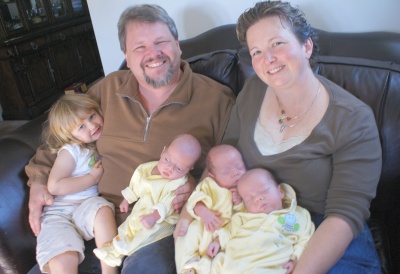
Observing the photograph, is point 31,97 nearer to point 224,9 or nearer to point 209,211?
point 224,9

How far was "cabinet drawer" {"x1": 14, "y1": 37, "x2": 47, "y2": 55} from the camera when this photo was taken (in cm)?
380

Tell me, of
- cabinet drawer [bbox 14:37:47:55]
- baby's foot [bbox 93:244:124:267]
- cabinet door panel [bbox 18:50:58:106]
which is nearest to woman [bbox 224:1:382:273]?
baby's foot [bbox 93:244:124:267]

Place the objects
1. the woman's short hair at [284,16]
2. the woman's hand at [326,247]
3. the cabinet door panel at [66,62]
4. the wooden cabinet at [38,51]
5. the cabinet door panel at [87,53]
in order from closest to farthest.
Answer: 1. the woman's hand at [326,247]
2. the woman's short hair at [284,16]
3. the wooden cabinet at [38,51]
4. the cabinet door panel at [66,62]
5. the cabinet door panel at [87,53]

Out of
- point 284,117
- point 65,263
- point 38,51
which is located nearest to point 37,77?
point 38,51

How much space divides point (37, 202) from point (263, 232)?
0.99m

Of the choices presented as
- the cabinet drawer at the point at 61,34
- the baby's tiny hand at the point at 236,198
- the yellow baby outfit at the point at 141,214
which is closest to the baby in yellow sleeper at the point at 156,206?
the yellow baby outfit at the point at 141,214

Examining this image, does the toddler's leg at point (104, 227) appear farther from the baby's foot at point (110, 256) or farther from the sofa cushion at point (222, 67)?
the sofa cushion at point (222, 67)

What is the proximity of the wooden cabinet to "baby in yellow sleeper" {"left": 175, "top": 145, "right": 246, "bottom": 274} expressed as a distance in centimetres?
349

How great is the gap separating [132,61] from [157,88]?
6.7 inches

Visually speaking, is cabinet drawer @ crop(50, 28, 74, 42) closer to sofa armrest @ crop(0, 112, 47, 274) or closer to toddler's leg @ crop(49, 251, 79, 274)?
sofa armrest @ crop(0, 112, 47, 274)

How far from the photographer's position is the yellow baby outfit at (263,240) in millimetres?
985

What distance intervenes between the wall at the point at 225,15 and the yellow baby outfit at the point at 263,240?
1.08 m

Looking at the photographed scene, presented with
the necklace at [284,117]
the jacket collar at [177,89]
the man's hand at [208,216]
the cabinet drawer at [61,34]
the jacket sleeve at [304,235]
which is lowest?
the jacket sleeve at [304,235]

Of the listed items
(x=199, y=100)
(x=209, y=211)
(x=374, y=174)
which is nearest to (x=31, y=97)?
(x=199, y=100)
